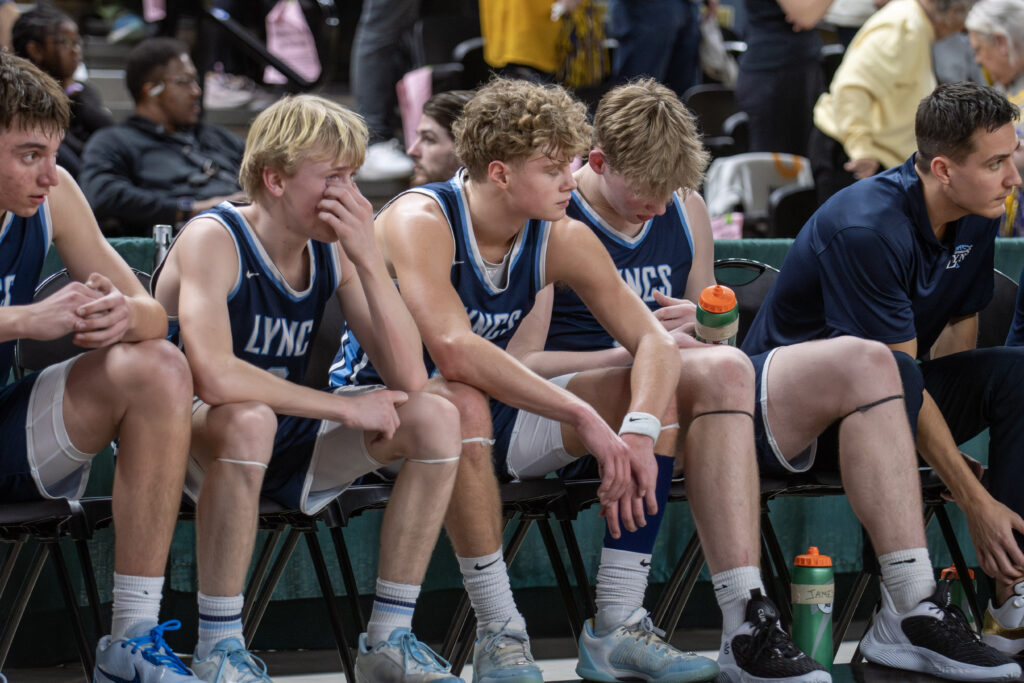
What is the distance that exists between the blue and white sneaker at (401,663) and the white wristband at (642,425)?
58 cm

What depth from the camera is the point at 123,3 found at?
736 centimetres

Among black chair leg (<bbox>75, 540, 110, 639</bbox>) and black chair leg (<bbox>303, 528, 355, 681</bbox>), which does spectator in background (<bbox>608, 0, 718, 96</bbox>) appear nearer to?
black chair leg (<bbox>303, 528, 355, 681</bbox>)

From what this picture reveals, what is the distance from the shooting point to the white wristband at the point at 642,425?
8.54 feet

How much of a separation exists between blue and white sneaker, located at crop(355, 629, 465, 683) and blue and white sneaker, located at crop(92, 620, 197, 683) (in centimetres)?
36

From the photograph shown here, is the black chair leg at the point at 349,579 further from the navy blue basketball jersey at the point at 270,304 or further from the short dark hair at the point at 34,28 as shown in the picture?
the short dark hair at the point at 34,28

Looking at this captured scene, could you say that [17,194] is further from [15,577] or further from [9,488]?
[15,577]

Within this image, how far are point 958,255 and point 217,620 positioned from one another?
1993 mm

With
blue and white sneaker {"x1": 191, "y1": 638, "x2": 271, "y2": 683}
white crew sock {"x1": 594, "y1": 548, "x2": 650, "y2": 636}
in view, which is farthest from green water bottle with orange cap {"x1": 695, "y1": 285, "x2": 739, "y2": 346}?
Result: blue and white sneaker {"x1": 191, "y1": 638, "x2": 271, "y2": 683}

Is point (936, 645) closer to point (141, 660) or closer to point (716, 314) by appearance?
point (716, 314)

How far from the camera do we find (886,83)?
515cm

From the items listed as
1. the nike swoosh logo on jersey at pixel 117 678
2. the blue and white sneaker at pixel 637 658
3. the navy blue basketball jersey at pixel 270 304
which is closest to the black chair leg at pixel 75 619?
the nike swoosh logo on jersey at pixel 117 678

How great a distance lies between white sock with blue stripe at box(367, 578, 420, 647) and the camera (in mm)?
2518

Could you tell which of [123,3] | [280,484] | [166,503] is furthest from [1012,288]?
[123,3]

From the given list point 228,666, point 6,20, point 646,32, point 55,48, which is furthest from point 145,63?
point 228,666
